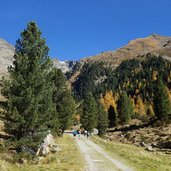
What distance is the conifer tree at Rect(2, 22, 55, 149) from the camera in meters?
33.8

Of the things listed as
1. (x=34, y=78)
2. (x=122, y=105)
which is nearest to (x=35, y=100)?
(x=34, y=78)

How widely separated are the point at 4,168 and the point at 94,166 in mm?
9372

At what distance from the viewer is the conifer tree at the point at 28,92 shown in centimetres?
3383

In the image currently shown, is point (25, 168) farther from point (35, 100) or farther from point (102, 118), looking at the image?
point (102, 118)

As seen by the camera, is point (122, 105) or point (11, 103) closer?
point (11, 103)

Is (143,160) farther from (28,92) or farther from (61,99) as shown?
(61,99)

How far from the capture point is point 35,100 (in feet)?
113

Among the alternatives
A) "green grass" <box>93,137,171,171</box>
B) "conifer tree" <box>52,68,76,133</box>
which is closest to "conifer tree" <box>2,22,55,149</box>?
"green grass" <box>93,137,171,171</box>

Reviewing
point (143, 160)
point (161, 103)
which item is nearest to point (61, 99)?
point (143, 160)

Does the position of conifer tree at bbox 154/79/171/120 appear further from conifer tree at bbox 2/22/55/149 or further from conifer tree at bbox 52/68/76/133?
conifer tree at bbox 2/22/55/149

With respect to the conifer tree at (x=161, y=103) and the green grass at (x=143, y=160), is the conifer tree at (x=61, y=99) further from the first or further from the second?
the conifer tree at (x=161, y=103)

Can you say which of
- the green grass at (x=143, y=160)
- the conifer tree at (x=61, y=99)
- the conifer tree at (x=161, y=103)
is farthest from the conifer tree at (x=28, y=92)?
the conifer tree at (x=161, y=103)

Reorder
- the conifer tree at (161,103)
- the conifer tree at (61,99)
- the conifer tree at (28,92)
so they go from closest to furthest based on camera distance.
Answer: the conifer tree at (28,92)
the conifer tree at (61,99)
the conifer tree at (161,103)

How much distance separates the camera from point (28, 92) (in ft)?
110
